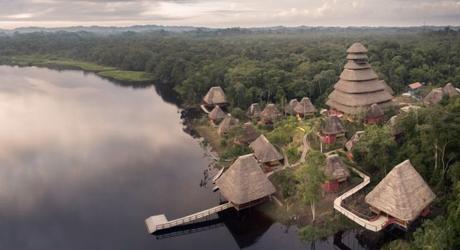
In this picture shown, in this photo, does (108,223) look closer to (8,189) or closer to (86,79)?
(8,189)

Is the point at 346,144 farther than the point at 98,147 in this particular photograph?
No

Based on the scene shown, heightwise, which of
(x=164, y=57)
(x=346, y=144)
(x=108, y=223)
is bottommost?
(x=108, y=223)

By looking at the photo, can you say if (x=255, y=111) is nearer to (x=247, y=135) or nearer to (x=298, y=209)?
(x=247, y=135)

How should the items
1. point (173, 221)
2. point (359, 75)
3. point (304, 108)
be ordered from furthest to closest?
1. point (304, 108)
2. point (359, 75)
3. point (173, 221)

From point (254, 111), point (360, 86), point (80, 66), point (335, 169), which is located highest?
point (360, 86)

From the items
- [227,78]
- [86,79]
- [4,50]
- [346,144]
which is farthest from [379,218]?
[4,50]

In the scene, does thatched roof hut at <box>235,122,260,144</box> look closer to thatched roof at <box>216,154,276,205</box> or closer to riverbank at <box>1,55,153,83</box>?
thatched roof at <box>216,154,276,205</box>

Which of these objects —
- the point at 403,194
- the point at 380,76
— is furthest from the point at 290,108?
the point at 403,194
